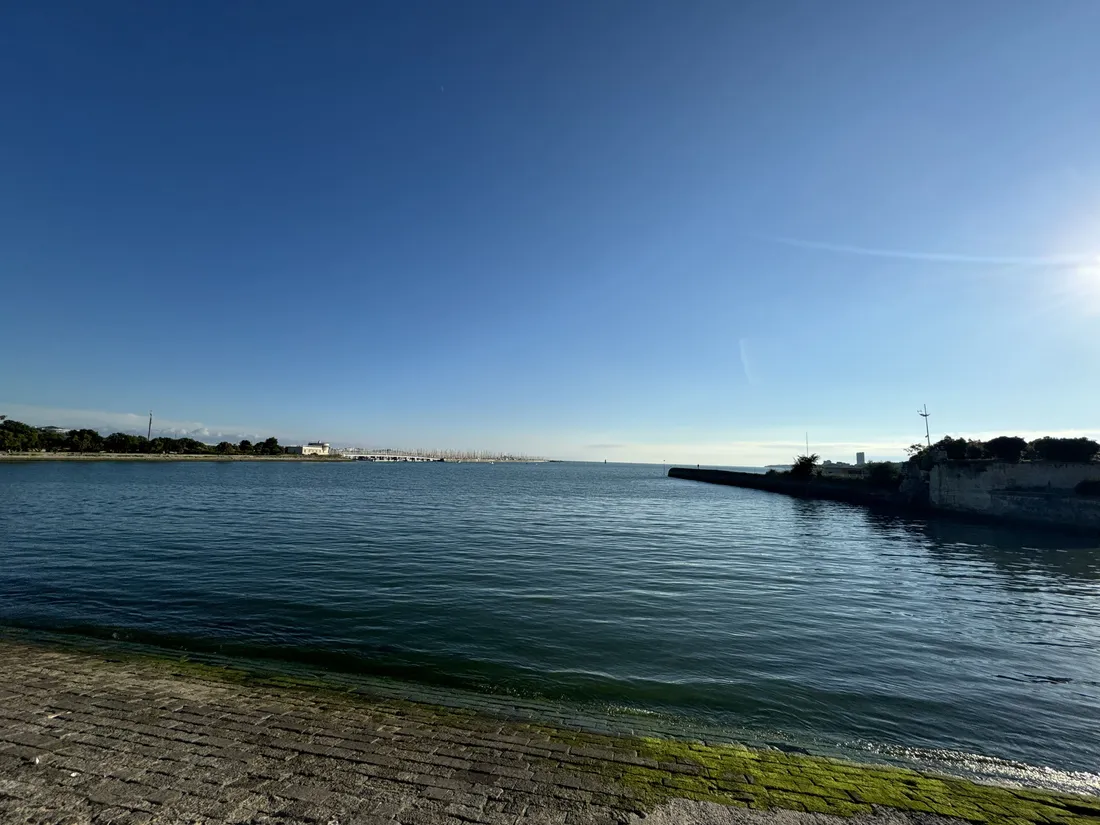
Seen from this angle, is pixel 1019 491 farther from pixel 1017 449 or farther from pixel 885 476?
pixel 885 476

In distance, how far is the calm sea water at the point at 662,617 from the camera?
31.8 feet

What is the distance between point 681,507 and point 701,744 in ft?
167

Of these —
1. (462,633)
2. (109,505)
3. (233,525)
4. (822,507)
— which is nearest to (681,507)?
(822,507)

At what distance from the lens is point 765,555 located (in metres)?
27.5

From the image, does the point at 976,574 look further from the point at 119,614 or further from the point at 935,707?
the point at 119,614

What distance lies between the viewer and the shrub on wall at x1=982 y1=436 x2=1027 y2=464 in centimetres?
4550

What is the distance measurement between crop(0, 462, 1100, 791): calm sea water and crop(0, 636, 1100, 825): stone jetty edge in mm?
1954

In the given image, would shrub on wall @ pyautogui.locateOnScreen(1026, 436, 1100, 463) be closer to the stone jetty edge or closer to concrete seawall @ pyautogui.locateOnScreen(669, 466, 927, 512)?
concrete seawall @ pyautogui.locateOnScreen(669, 466, 927, 512)

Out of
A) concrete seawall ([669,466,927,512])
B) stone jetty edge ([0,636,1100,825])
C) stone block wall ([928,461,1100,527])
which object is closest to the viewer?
stone jetty edge ([0,636,1100,825])

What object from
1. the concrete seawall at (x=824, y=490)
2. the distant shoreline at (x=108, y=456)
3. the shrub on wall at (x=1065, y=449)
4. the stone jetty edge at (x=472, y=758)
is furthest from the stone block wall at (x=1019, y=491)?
the distant shoreline at (x=108, y=456)

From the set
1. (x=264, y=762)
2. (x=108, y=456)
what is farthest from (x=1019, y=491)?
(x=108, y=456)

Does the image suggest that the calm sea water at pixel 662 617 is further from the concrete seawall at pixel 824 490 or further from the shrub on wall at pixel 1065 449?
the concrete seawall at pixel 824 490

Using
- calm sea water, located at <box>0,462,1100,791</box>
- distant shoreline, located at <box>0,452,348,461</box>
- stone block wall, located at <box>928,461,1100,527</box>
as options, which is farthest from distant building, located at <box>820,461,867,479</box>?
distant shoreline, located at <box>0,452,348,461</box>

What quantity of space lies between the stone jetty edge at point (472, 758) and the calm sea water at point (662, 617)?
76.9 inches
